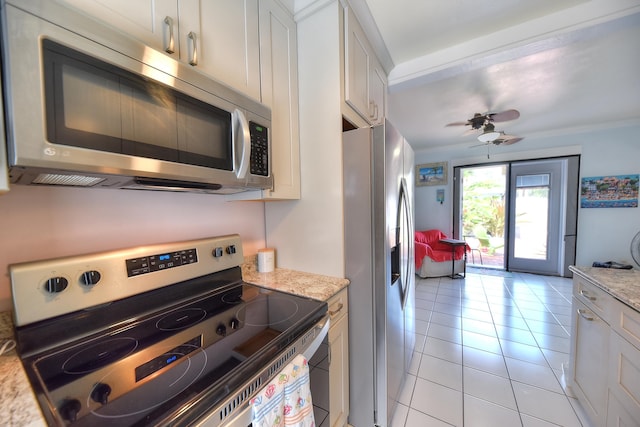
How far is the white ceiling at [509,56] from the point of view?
1365 millimetres

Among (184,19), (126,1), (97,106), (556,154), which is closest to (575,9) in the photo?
(184,19)

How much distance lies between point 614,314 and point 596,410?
2.00ft

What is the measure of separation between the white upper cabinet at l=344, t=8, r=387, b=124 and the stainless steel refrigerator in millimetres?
300

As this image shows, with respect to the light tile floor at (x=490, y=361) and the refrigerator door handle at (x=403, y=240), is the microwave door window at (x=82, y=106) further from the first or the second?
the light tile floor at (x=490, y=361)

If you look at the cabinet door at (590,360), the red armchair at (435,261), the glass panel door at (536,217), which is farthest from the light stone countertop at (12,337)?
the glass panel door at (536,217)

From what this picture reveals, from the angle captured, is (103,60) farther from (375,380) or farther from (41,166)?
(375,380)

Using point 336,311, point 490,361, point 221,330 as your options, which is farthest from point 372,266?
point 490,361

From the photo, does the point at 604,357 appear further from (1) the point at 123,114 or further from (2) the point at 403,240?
(1) the point at 123,114

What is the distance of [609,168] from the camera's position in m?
3.61

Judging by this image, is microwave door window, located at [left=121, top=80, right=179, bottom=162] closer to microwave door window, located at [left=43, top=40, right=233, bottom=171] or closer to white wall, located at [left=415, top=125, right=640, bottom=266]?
microwave door window, located at [left=43, top=40, right=233, bottom=171]

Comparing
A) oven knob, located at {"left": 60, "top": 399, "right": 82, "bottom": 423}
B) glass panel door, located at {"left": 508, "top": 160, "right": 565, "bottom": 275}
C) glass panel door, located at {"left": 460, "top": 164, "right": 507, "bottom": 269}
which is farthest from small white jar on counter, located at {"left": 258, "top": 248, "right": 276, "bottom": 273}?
glass panel door, located at {"left": 508, "top": 160, "right": 565, "bottom": 275}

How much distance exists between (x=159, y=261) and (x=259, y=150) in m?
0.60

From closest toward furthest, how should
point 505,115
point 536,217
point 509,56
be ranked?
point 509,56 < point 505,115 < point 536,217

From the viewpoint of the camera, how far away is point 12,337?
735 millimetres
